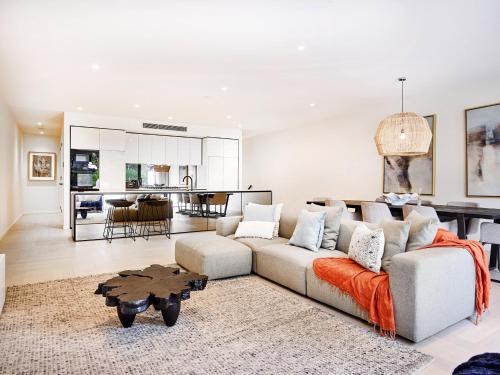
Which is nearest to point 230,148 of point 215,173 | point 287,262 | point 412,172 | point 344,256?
point 215,173

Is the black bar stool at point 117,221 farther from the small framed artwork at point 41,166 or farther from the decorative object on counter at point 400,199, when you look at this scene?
the small framed artwork at point 41,166

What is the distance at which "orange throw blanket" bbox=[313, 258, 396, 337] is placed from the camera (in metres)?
2.34

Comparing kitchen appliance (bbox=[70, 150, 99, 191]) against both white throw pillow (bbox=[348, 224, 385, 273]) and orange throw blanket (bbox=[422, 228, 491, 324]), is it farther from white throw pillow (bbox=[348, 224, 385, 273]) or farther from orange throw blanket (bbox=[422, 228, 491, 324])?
orange throw blanket (bbox=[422, 228, 491, 324])

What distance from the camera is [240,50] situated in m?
4.00

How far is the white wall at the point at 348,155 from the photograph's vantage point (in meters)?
5.52

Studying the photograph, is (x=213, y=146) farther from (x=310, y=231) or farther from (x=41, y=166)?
(x=41, y=166)

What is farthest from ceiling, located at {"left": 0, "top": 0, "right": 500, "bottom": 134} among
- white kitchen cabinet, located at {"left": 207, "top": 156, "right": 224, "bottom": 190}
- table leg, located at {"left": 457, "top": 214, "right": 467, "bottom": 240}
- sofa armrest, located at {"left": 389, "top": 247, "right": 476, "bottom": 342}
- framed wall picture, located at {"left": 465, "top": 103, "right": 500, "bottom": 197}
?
white kitchen cabinet, located at {"left": 207, "top": 156, "right": 224, "bottom": 190}

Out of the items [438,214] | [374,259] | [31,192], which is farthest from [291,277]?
[31,192]

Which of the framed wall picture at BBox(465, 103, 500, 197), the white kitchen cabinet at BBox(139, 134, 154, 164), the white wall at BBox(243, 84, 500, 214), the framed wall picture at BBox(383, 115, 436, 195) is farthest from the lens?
the white kitchen cabinet at BBox(139, 134, 154, 164)

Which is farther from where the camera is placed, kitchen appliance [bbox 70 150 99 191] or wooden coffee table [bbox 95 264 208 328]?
kitchen appliance [bbox 70 150 99 191]

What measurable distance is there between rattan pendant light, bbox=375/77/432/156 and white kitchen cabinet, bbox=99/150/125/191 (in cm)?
620

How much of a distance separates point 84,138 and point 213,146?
3.39m

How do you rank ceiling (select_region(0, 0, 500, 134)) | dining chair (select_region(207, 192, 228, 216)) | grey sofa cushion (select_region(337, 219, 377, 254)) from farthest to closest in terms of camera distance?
dining chair (select_region(207, 192, 228, 216)) → grey sofa cushion (select_region(337, 219, 377, 254)) → ceiling (select_region(0, 0, 500, 134))

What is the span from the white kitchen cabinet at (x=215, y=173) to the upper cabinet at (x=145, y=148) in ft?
5.48
